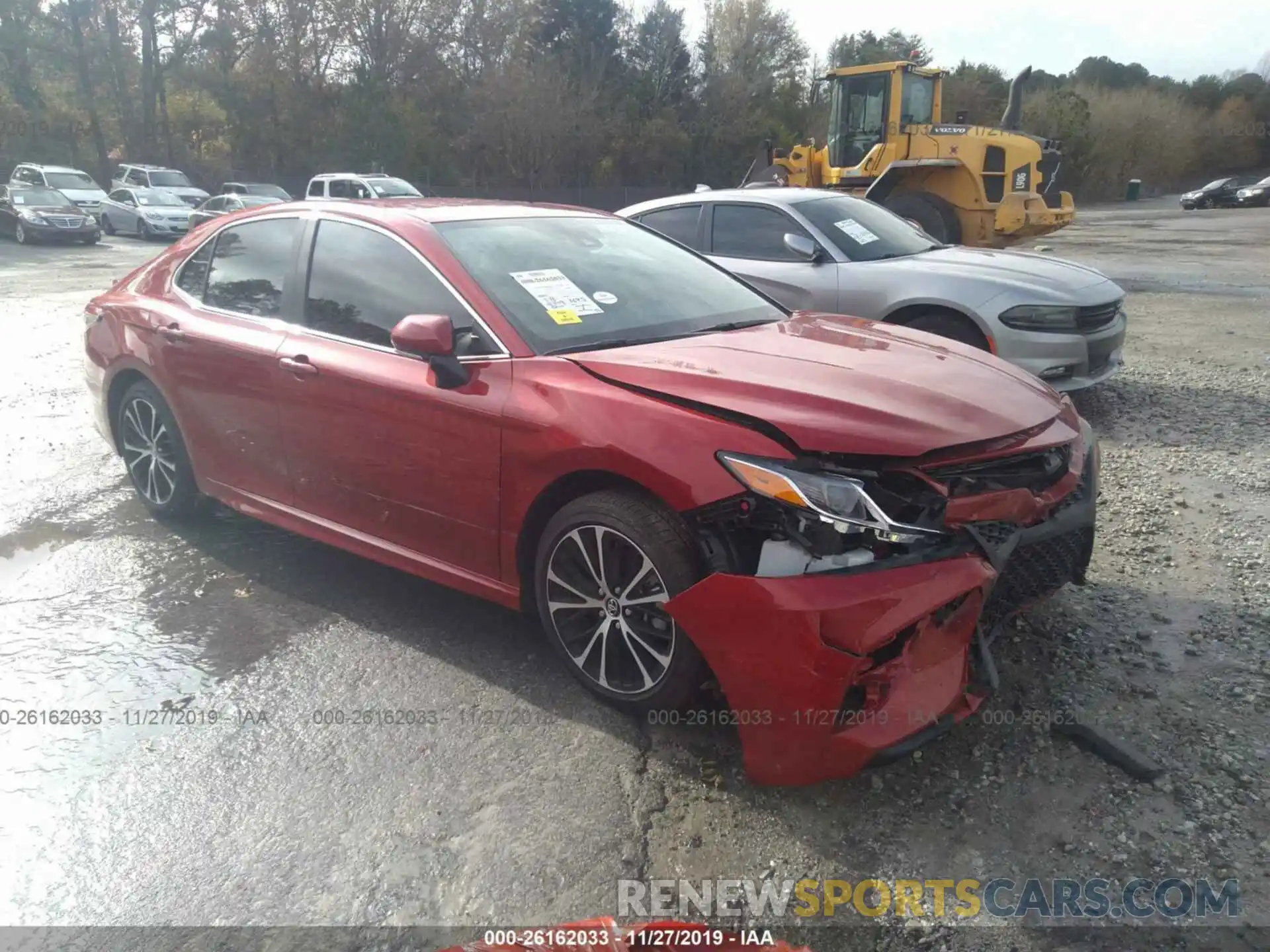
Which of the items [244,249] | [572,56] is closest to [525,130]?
[572,56]

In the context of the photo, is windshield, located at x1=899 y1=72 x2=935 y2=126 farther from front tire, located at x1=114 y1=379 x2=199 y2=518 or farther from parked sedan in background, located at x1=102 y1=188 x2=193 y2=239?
parked sedan in background, located at x1=102 y1=188 x2=193 y2=239

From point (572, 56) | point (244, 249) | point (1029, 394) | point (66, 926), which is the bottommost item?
point (66, 926)

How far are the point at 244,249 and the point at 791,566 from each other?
3.26 m

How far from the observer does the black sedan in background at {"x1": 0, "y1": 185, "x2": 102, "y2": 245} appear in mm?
23609

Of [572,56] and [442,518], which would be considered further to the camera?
[572,56]

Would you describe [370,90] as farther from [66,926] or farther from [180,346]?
[66,926]

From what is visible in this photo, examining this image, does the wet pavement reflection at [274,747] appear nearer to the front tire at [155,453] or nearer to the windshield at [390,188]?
the front tire at [155,453]

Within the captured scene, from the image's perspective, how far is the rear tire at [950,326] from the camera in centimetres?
622

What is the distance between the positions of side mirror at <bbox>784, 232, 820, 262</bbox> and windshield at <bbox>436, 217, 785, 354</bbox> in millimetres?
2453

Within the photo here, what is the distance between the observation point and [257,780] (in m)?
2.91

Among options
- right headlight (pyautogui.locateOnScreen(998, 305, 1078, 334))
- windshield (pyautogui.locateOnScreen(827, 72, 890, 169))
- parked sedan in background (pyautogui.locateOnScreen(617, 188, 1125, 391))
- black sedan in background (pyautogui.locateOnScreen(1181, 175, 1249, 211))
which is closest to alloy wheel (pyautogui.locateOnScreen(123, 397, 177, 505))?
parked sedan in background (pyautogui.locateOnScreen(617, 188, 1125, 391))

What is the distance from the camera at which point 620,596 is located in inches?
118

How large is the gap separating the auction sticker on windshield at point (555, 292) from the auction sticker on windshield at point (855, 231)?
154 inches

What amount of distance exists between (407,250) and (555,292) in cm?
64
